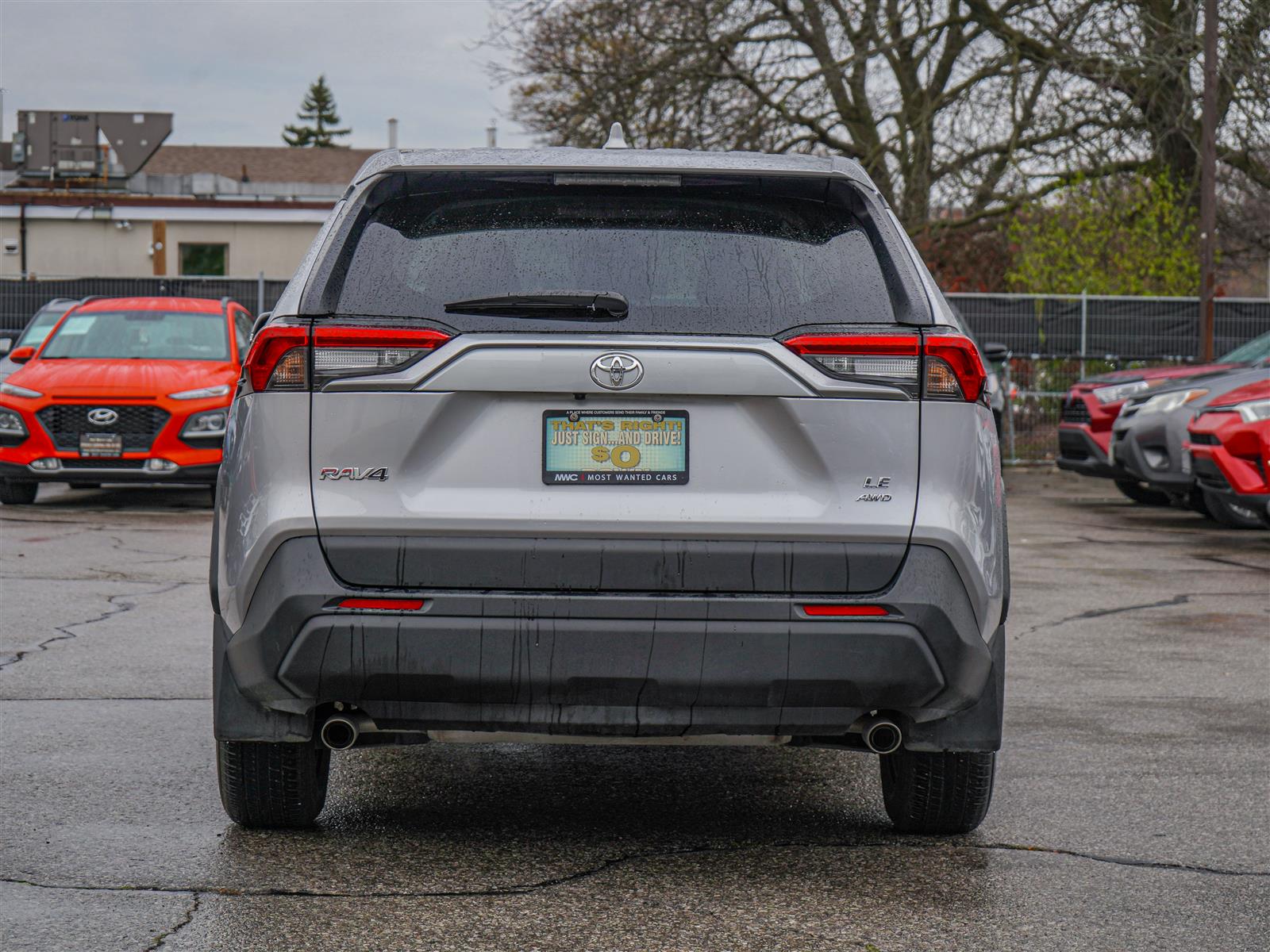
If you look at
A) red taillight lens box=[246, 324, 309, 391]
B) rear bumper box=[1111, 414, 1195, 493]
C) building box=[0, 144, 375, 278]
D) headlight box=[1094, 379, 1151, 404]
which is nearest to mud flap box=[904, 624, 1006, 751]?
red taillight lens box=[246, 324, 309, 391]

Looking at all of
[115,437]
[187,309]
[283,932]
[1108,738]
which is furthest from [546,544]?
[187,309]

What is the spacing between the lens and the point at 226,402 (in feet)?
46.0

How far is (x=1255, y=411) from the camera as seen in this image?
1205cm

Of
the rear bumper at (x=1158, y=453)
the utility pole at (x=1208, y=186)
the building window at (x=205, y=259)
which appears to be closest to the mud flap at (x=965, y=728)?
the rear bumper at (x=1158, y=453)

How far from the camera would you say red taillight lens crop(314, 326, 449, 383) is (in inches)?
152

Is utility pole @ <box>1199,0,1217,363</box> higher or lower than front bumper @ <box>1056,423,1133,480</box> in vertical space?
higher

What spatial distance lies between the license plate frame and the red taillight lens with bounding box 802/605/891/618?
35.3 feet

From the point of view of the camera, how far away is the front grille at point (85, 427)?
13.7 metres

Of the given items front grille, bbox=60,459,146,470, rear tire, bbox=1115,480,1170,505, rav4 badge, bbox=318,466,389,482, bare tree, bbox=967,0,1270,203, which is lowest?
rear tire, bbox=1115,480,1170,505

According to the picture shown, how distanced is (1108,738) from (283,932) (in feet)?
10.7

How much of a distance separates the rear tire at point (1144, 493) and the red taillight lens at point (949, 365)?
13029mm

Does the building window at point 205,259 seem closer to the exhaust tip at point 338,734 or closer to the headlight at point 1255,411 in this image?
the headlight at point 1255,411

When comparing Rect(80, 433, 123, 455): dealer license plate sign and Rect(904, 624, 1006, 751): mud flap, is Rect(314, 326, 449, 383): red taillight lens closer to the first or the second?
Rect(904, 624, 1006, 751): mud flap

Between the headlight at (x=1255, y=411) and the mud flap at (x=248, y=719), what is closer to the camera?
the mud flap at (x=248, y=719)
